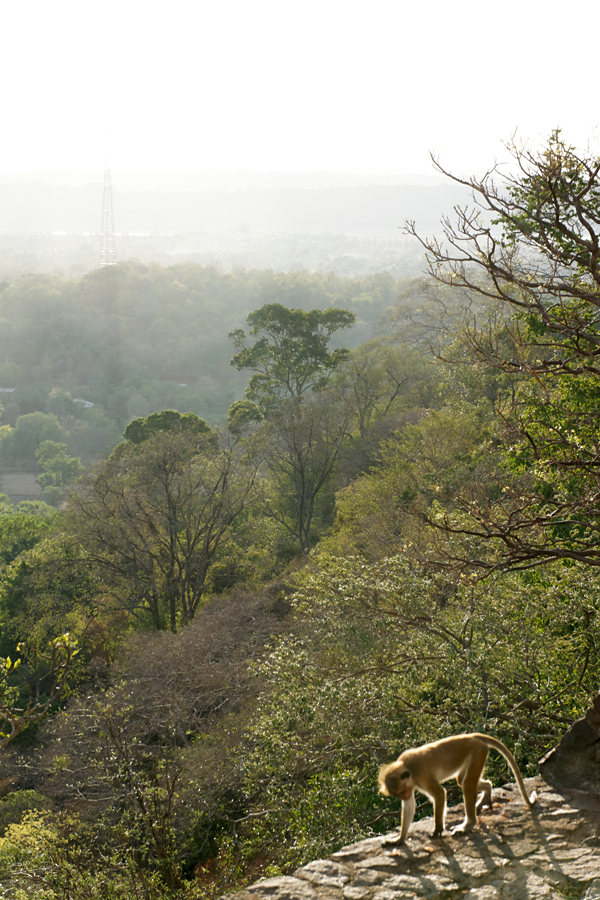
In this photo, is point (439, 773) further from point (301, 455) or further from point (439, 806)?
point (301, 455)

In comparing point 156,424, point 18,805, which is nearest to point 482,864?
point 18,805

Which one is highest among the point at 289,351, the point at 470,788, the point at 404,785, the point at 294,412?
the point at 289,351

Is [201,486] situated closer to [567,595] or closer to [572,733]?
[567,595]

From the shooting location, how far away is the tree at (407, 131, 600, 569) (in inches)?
294

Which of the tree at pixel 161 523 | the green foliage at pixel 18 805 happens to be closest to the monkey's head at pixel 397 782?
the green foliage at pixel 18 805

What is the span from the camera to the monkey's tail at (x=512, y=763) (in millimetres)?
5758

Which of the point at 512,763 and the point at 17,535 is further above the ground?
the point at 512,763

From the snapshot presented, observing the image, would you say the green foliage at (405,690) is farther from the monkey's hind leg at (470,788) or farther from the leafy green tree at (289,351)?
the leafy green tree at (289,351)

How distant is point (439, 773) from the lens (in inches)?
221

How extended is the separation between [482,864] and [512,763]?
885 mm

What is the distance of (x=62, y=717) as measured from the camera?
2128 centimetres

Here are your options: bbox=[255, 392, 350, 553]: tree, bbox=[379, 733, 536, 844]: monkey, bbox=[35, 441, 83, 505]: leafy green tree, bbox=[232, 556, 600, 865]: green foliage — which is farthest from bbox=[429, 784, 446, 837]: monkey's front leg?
bbox=[35, 441, 83, 505]: leafy green tree

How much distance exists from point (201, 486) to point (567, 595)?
79.0 ft

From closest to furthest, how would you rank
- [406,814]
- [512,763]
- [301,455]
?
[406,814] < [512,763] < [301,455]
